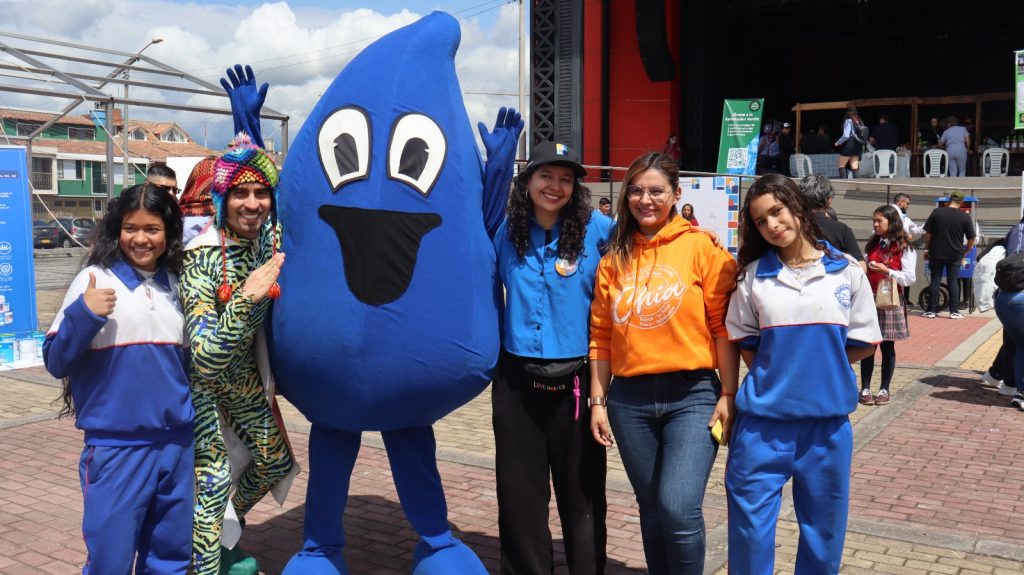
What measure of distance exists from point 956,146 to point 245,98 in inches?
651

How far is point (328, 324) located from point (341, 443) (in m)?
0.56

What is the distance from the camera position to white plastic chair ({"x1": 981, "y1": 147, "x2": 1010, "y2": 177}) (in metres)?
16.7

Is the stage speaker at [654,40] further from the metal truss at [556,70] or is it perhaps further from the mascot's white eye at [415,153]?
the mascot's white eye at [415,153]

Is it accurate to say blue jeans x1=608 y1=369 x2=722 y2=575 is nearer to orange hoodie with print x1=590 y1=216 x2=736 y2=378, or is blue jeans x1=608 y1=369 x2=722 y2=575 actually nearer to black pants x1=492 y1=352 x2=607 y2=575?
orange hoodie with print x1=590 y1=216 x2=736 y2=378

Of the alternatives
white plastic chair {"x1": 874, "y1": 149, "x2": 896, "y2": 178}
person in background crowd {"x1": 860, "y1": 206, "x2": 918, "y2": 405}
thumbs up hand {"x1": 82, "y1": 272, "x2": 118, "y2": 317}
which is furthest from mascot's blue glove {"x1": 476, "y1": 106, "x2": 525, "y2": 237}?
white plastic chair {"x1": 874, "y1": 149, "x2": 896, "y2": 178}

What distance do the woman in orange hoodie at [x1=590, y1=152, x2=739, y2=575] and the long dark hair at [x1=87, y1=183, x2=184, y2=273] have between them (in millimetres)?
1542

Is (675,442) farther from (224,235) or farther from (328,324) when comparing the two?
(224,235)

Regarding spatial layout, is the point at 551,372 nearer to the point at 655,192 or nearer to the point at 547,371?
the point at 547,371

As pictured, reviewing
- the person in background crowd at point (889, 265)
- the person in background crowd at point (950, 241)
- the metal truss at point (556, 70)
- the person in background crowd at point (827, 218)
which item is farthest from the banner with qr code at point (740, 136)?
the person in background crowd at point (827, 218)

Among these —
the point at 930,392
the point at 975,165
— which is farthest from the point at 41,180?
the point at 930,392

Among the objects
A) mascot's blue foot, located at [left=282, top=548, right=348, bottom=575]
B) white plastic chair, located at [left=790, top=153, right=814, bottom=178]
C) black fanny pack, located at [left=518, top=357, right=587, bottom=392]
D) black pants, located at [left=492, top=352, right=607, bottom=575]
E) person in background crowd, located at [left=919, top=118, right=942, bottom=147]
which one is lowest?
mascot's blue foot, located at [left=282, top=548, right=348, bottom=575]

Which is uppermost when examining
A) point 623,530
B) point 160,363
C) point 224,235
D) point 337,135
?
point 337,135

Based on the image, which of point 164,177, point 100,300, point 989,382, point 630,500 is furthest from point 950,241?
point 100,300

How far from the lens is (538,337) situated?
3.22 meters
